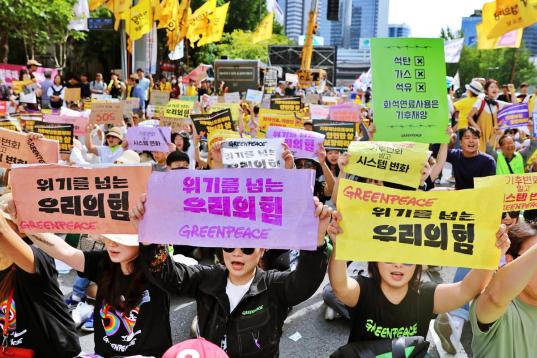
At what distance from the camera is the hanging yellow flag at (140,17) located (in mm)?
12734

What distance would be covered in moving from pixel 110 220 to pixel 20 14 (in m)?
22.1

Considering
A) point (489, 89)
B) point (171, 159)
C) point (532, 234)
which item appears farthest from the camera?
point (489, 89)

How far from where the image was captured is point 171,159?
17.6 ft

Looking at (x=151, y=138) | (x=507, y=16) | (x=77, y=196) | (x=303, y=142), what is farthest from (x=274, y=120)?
(x=77, y=196)

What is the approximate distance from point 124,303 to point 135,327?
0.14 meters

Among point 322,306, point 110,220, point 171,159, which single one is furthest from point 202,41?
point 110,220

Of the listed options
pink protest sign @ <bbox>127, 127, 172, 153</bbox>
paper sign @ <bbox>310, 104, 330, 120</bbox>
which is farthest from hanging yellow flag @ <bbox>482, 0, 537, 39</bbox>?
pink protest sign @ <bbox>127, 127, 172, 153</bbox>

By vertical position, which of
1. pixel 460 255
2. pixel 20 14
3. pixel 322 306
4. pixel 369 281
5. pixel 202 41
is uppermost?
pixel 20 14

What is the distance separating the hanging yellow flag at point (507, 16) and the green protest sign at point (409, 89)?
3448 mm

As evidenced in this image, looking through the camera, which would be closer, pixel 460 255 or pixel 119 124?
pixel 460 255

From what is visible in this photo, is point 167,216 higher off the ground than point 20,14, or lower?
lower

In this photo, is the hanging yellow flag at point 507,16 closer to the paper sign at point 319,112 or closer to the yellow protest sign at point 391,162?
the paper sign at point 319,112

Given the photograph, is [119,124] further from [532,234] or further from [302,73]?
[302,73]

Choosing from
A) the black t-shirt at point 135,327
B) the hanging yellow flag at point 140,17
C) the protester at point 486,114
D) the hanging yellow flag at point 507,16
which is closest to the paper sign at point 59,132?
the black t-shirt at point 135,327
